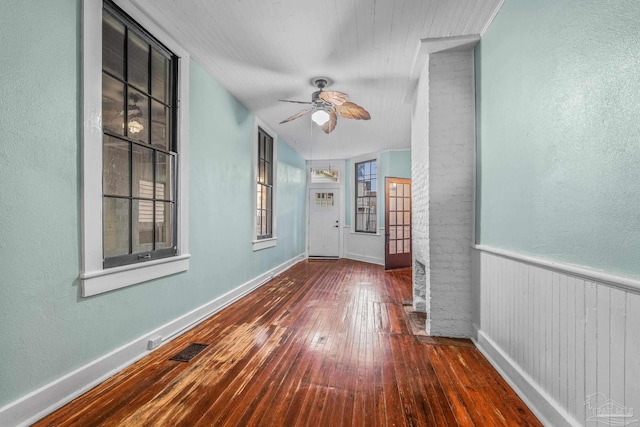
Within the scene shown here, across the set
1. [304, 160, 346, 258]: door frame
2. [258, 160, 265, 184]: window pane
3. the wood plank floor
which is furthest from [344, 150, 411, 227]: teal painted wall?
the wood plank floor

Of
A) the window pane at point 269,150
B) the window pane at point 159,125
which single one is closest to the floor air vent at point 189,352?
the window pane at point 159,125

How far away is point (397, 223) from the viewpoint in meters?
6.64

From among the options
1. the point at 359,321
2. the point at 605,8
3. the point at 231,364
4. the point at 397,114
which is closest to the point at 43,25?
the point at 231,364

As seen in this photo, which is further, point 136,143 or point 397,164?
point 397,164

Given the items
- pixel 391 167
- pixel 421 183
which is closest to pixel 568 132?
pixel 421 183

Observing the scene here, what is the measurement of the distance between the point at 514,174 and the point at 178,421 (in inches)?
100

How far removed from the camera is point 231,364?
2.30 metres

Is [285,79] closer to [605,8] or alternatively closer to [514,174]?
[514,174]

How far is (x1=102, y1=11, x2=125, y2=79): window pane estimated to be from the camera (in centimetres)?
217

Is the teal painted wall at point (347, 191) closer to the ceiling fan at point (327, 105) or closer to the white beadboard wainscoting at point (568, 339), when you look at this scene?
the ceiling fan at point (327, 105)

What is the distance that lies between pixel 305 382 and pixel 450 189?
6.84ft

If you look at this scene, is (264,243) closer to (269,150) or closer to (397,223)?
(269,150)

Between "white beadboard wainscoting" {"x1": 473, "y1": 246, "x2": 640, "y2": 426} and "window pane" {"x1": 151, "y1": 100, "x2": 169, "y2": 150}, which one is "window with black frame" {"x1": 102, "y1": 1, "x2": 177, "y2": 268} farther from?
"white beadboard wainscoting" {"x1": 473, "y1": 246, "x2": 640, "y2": 426}

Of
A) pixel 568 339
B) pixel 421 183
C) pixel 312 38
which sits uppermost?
pixel 312 38
